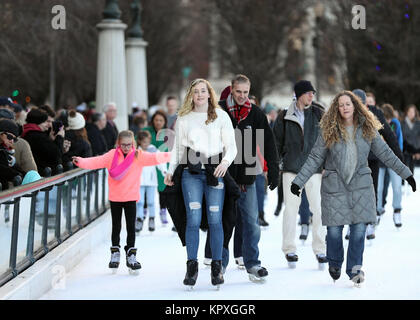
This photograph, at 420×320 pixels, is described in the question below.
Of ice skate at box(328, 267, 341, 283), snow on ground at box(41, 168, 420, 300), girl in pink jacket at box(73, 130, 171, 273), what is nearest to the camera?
snow on ground at box(41, 168, 420, 300)

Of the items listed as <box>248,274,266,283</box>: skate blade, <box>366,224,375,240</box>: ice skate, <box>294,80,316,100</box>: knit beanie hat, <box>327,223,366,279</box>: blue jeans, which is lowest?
<box>248,274,266,283</box>: skate blade

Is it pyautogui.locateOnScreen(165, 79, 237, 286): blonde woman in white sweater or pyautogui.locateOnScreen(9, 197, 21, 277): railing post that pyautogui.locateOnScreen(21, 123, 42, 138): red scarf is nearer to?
pyautogui.locateOnScreen(165, 79, 237, 286): blonde woman in white sweater

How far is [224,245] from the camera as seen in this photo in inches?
346

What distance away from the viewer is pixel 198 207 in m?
8.04

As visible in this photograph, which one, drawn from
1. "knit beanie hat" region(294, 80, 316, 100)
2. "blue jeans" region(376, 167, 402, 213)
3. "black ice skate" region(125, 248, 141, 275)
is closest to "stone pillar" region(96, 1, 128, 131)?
"blue jeans" region(376, 167, 402, 213)

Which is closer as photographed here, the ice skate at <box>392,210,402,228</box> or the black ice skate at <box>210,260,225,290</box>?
the black ice skate at <box>210,260,225,290</box>

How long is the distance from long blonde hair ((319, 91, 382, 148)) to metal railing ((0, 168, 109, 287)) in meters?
2.31

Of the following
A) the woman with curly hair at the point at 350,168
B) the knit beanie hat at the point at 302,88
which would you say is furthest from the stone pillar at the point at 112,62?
the woman with curly hair at the point at 350,168

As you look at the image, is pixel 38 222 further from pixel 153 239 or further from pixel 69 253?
pixel 153 239

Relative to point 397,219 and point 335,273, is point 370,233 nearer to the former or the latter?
point 397,219

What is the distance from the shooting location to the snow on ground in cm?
788

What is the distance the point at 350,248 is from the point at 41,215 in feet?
8.29
